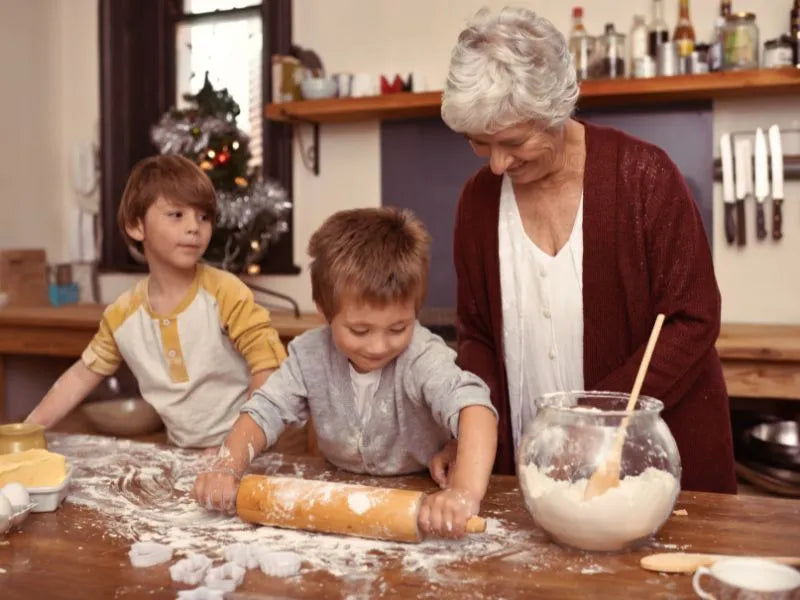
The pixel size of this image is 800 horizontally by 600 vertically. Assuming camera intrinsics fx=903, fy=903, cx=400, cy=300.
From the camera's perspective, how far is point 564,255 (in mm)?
1655

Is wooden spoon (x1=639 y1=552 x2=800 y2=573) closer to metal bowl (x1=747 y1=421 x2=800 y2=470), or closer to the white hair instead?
the white hair

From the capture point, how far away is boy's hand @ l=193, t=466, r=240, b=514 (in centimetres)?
121

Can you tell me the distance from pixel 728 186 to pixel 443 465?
6.44 feet

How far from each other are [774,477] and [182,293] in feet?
4.99

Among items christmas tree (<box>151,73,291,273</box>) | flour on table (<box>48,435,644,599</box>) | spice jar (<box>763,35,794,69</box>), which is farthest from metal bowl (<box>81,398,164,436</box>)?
spice jar (<box>763,35,794,69</box>)

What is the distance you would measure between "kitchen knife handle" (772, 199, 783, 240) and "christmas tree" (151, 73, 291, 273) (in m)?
1.69

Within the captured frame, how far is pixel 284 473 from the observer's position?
4.66ft

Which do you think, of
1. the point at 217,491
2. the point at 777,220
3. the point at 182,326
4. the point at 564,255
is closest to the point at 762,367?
the point at 777,220

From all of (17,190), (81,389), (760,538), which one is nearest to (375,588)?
(760,538)

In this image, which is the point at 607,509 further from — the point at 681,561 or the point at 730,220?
the point at 730,220

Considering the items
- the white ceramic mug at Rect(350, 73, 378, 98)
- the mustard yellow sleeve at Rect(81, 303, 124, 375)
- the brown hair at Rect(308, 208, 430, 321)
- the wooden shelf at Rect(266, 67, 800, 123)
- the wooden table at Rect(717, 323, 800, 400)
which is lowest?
the wooden table at Rect(717, 323, 800, 400)

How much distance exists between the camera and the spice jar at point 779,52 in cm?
275

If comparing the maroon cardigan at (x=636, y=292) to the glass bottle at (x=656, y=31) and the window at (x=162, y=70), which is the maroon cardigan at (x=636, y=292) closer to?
the glass bottle at (x=656, y=31)

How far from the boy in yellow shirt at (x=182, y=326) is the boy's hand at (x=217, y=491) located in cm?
68
